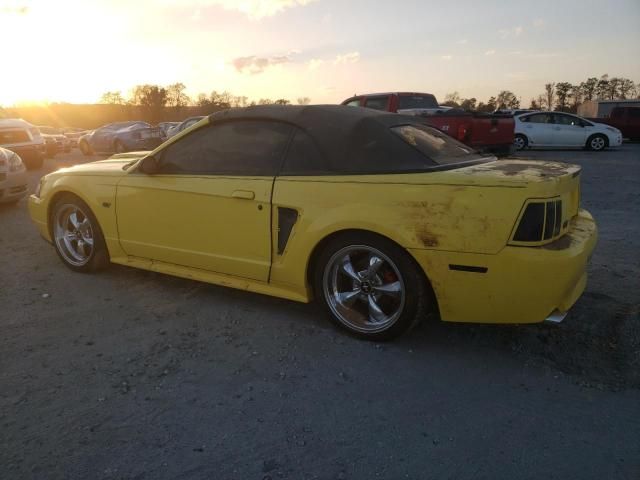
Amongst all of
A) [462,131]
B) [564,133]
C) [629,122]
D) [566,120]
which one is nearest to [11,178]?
[462,131]

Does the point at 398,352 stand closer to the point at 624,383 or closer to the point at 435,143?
the point at 624,383

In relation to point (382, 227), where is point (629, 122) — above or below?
above

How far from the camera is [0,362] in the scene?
116 inches

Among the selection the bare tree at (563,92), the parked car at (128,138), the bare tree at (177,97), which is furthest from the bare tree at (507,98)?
the parked car at (128,138)

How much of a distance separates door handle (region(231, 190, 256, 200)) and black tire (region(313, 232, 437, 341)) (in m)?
0.62

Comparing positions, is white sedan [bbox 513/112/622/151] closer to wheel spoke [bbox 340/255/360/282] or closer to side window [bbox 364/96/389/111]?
side window [bbox 364/96/389/111]

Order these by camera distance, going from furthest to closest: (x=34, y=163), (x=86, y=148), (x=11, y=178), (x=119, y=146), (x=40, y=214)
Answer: (x=86, y=148)
(x=119, y=146)
(x=34, y=163)
(x=11, y=178)
(x=40, y=214)

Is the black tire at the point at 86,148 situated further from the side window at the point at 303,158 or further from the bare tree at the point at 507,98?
the bare tree at the point at 507,98

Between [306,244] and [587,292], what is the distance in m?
2.21

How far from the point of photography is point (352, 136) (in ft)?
10.6

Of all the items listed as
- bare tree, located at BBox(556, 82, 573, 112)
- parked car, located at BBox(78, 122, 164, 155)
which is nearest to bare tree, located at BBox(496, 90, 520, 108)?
bare tree, located at BBox(556, 82, 573, 112)

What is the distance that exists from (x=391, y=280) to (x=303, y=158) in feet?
3.27

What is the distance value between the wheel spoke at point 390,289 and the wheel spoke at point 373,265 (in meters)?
0.08

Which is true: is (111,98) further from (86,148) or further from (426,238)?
(426,238)
